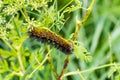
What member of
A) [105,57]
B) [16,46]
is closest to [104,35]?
[105,57]

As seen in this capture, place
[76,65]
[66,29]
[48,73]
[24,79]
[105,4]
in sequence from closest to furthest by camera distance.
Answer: [24,79]
[48,73]
[76,65]
[66,29]
[105,4]

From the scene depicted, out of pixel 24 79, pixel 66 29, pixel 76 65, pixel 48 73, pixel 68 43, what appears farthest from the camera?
pixel 66 29

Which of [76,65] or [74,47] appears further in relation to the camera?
[76,65]

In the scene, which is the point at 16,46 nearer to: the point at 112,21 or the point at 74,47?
the point at 74,47

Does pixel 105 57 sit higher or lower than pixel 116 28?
lower

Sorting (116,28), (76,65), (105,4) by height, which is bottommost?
(76,65)

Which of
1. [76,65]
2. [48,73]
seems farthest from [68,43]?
[76,65]
